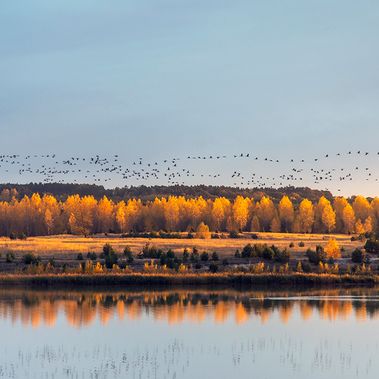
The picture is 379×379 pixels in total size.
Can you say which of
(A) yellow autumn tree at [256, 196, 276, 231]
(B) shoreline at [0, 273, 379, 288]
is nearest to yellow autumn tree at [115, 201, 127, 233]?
(A) yellow autumn tree at [256, 196, 276, 231]

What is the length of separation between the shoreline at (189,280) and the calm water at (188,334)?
289 centimetres

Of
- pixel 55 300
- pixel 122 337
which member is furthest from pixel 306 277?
pixel 122 337

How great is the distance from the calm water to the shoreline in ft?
9.48

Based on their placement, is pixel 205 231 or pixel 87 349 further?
pixel 205 231

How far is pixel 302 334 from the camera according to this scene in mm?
37500

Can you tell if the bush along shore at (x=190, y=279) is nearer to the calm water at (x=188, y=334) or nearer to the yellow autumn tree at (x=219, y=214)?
the calm water at (x=188, y=334)

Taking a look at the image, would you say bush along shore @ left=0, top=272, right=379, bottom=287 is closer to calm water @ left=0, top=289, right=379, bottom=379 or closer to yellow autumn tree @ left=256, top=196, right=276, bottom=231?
calm water @ left=0, top=289, right=379, bottom=379

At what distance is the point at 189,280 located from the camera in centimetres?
5603

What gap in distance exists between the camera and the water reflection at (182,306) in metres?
41.5

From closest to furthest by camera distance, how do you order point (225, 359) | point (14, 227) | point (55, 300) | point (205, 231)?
point (225, 359)
point (55, 300)
point (205, 231)
point (14, 227)

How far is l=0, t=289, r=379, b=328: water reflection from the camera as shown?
136ft

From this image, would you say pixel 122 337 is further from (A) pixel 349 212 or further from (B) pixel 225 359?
(A) pixel 349 212

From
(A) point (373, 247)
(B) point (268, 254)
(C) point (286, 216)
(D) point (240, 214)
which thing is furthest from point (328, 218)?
(B) point (268, 254)

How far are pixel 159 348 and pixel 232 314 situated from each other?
412 inches
